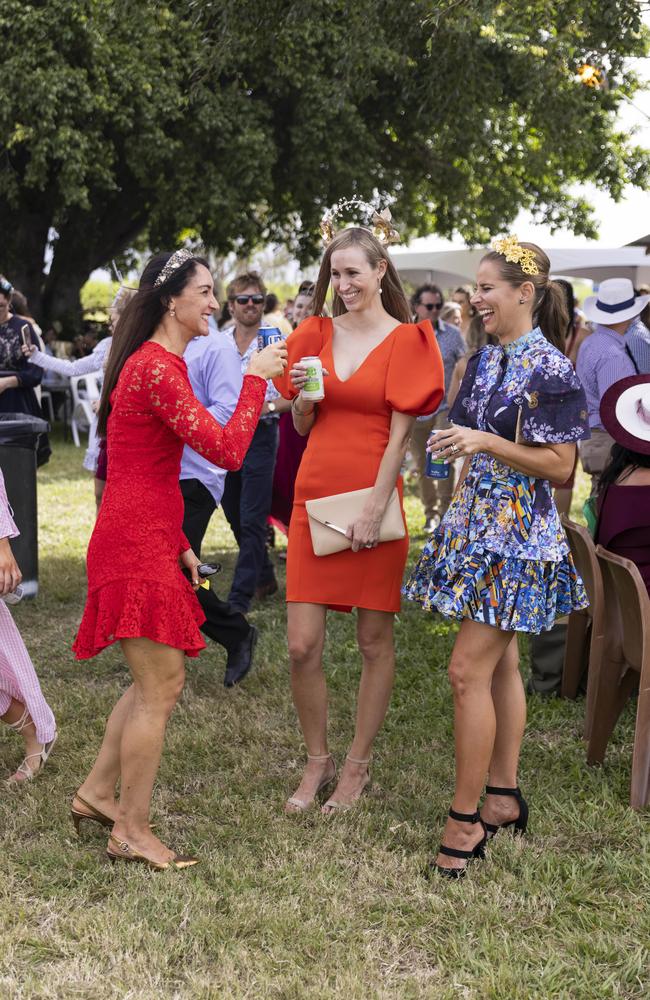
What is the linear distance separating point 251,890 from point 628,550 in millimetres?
2053

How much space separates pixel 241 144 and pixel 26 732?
1473 centimetres

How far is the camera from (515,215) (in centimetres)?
2255

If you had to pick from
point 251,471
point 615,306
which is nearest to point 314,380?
point 251,471

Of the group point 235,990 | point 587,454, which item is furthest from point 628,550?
point 587,454

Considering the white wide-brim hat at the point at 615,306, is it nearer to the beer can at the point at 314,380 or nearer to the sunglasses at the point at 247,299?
the sunglasses at the point at 247,299

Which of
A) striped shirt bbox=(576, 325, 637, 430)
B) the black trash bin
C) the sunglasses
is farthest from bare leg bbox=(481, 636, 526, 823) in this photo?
the black trash bin

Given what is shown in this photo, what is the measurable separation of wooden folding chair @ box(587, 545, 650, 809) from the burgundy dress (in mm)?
85

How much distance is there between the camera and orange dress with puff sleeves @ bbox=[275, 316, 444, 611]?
3.93 m

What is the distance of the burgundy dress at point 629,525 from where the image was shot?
4426mm

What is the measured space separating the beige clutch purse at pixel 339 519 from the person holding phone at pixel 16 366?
4599 mm

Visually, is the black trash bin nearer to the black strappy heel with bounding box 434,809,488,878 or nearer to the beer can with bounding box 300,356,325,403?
the beer can with bounding box 300,356,325,403

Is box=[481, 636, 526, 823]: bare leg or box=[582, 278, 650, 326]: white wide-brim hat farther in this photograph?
box=[582, 278, 650, 326]: white wide-brim hat

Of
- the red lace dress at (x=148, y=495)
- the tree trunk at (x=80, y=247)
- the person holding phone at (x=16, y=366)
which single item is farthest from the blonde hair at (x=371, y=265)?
the tree trunk at (x=80, y=247)

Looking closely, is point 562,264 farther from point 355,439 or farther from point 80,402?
point 355,439
